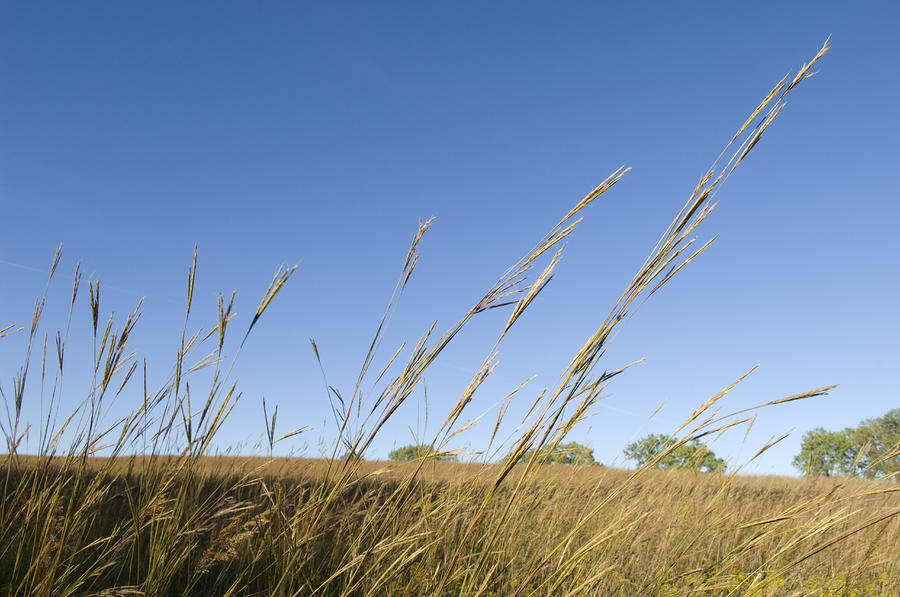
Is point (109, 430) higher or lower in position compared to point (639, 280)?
lower

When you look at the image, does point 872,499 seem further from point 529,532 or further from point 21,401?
point 21,401

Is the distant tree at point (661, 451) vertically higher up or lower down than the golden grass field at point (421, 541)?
higher up

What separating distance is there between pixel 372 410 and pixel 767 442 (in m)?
1.05

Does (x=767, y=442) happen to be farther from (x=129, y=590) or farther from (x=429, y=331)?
(x=129, y=590)

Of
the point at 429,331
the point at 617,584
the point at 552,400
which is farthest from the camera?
the point at 617,584

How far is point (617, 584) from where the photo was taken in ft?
8.85

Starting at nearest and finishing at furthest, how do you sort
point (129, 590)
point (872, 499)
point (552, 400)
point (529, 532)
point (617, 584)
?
1. point (552, 400)
2. point (129, 590)
3. point (617, 584)
4. point (529, 532)
5. point (872, 499)

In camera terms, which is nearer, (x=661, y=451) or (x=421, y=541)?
(x=661, y=451)

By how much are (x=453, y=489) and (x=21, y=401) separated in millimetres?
1837

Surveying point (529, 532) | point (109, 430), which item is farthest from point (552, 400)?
point (529, 532)

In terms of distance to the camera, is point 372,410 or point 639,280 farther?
point 372,410

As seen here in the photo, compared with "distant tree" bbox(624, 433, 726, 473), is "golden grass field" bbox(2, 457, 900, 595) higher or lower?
lower

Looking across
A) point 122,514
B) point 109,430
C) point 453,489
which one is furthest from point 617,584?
point 122,514

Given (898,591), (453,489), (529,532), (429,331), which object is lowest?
(898,591)
